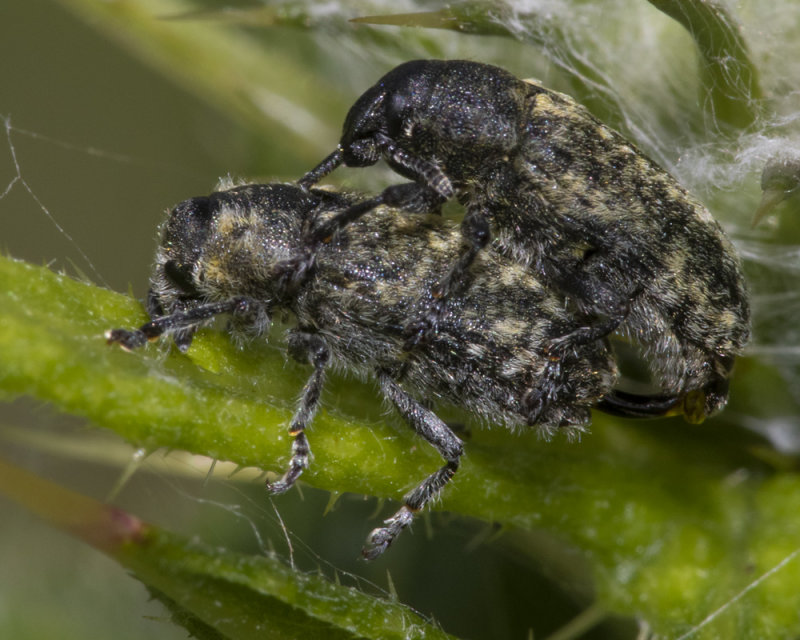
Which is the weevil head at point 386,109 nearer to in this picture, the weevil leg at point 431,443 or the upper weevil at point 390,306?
the upper weevil at point 390,306

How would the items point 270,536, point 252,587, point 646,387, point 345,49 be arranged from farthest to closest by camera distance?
point 345,49 < point 646,387 < point 270,536 < point 252,587

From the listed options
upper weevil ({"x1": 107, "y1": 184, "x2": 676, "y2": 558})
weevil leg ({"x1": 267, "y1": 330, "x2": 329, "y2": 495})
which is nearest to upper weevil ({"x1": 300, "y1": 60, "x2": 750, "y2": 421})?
upper weevil ({"x1": 107, "y1": 184, "x2": 676, "y2": 558})

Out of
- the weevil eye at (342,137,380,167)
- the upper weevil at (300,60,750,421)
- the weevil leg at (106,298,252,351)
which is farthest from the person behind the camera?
the weevil eye at (342,137,380,167)

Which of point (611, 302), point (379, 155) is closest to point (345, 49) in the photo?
point (379, 155)

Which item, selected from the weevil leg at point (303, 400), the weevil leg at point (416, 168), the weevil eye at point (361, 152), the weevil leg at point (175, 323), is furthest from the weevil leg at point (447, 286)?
the weevil leg at point (175, 323)

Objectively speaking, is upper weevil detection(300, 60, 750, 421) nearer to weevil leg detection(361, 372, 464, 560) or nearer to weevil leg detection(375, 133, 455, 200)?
weevil leg detection(375, 133, 455, 200)

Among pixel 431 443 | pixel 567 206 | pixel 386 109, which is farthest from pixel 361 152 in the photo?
pixel 431 443

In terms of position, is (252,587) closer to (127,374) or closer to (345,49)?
(127,374)
